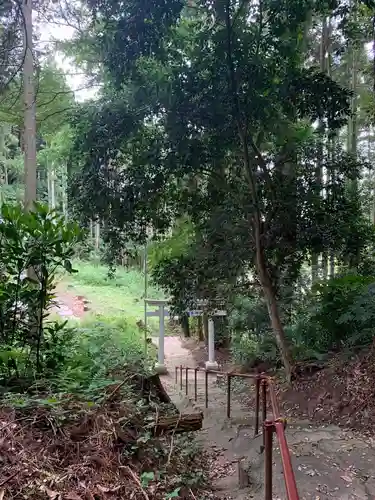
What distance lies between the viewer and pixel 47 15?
618 cm

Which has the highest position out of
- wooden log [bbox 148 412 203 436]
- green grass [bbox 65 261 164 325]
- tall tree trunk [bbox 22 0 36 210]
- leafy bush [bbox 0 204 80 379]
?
tall tree trunk [bbox 22 0 36 210]

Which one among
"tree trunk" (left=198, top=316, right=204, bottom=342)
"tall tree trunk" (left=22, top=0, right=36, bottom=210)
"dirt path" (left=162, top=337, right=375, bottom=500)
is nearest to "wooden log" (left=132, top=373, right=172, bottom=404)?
"dirt path" (left=162, top=337, right=375, bottom=500)

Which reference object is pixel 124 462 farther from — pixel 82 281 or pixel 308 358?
pixel 82 281

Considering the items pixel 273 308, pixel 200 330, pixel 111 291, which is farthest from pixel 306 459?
pixel 111 291

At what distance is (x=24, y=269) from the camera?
307 cm

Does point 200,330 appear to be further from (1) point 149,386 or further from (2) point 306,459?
(2) point 306,459

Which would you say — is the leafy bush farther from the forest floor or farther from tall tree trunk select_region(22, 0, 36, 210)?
tall tree trunk select_region(22, 0, 36, 210)

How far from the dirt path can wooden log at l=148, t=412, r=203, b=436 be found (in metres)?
0.63

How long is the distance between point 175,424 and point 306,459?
1374 millimetres

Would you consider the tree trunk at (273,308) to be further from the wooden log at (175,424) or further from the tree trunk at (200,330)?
the tree trunk at (200,330)

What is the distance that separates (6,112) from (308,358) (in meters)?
Result: 6.57

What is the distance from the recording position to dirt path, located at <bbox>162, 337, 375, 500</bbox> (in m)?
3.11

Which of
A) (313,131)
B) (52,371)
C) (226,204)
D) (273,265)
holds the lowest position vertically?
(52,371)

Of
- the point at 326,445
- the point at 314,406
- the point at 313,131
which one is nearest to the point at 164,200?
the point at 313,131
